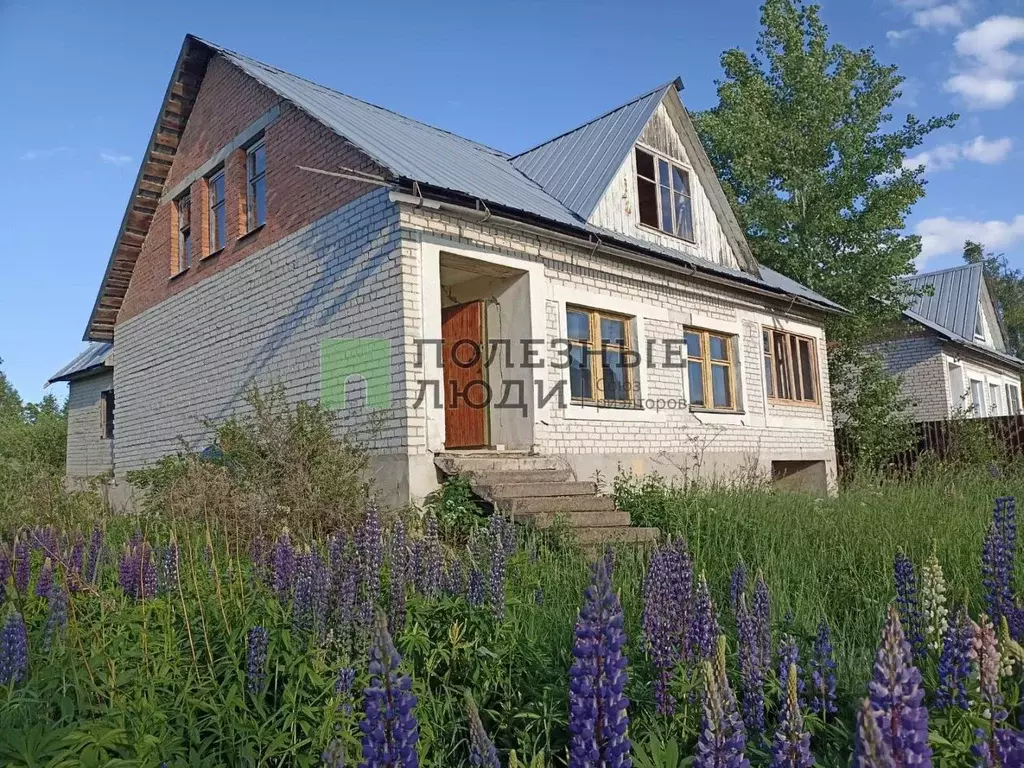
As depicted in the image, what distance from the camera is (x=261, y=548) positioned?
4.75 m

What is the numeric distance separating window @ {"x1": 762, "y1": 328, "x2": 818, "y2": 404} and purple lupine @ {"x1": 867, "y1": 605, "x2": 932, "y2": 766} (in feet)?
41.3

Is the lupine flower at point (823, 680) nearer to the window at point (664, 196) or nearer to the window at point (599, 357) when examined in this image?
the window at point (599, 357)

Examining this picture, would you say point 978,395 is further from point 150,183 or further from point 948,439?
point 150,183

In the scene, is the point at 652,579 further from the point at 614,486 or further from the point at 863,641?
the point at 614,486

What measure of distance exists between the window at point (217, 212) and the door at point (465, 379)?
4.24 metres

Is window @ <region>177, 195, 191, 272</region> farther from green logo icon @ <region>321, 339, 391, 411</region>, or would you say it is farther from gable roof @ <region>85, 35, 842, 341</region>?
green logo icon @ <region>321, 339, 391, 411</region>

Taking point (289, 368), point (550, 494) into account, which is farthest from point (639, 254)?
point (289, 368)

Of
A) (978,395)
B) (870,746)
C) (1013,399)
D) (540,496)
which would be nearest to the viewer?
(870,746)

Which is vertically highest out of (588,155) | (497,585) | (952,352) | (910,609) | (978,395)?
(588,155)

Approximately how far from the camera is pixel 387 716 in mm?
1650

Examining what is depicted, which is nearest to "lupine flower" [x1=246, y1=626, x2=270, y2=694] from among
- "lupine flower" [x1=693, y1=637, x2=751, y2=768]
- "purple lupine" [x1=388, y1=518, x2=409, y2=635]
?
"purple lupine" [x1=388, y1=518, x2=409, y2=635]

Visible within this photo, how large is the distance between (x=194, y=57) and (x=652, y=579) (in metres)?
12.2

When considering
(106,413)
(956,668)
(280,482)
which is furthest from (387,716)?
(106,413)

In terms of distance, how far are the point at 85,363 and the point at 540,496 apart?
1570 centimetres
